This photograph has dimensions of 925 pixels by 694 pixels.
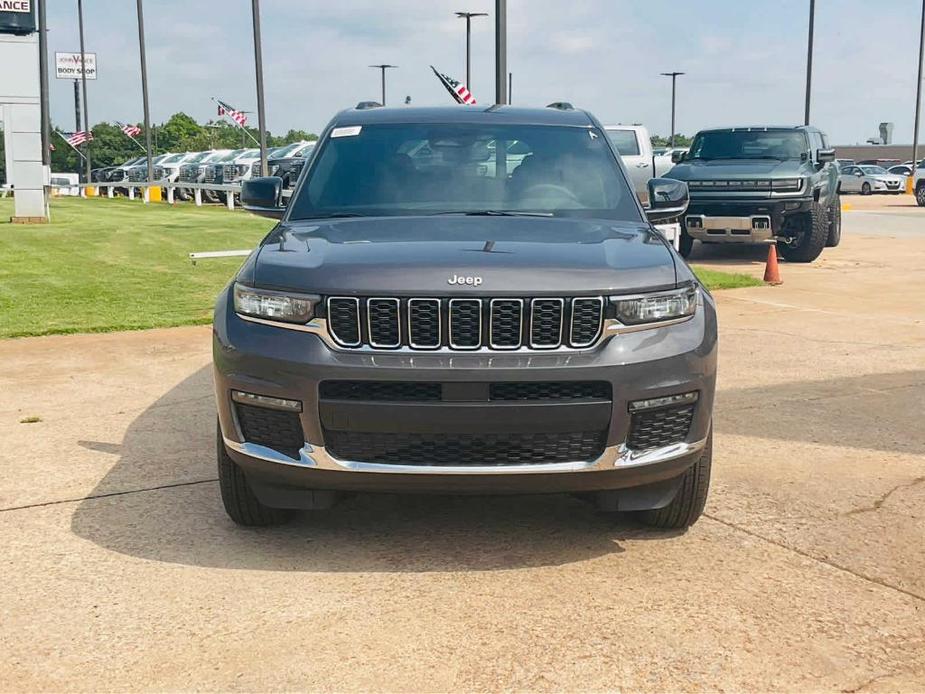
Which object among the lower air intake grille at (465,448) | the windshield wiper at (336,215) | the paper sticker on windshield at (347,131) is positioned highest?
A: the paper sticker on windshield at (347,131)

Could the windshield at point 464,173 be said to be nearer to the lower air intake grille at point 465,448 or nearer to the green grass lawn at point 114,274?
the lower air intake grille at point 465,448

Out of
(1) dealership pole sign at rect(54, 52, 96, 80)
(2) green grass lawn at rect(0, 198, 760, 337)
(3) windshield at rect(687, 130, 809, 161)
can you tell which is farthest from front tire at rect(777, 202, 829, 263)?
(1) dealership pole sign at rect(54, 52, 96, 80)

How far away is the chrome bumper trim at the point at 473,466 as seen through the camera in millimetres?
3873

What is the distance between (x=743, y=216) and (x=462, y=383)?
12.8 m

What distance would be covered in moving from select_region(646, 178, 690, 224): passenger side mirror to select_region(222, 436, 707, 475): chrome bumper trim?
1.76 metres

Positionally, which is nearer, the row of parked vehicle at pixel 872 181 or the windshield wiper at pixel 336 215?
the windshield wiper at pixel 336 215

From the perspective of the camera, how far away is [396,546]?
4.36m

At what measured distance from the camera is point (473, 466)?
388 cm

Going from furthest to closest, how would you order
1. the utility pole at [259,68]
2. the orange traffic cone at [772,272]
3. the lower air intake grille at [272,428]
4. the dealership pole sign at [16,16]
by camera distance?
the utility pole at [259,68]
the dealership pole sign at [16,16]
the orange traffic cone at [772,272]
the lower air intake grille at [272,428]

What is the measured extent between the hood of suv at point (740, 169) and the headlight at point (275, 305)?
1259 centimetres

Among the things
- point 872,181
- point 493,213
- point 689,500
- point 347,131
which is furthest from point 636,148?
point 872,181

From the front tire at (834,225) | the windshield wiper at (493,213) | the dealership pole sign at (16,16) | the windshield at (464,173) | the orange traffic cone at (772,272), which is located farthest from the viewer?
the dealership pole sign at (16,16)

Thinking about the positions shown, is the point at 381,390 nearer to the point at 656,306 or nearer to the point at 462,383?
the point at 462,383

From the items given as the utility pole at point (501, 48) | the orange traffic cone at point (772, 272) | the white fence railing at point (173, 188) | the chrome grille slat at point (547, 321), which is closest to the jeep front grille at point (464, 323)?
the chrome grille slat at point (547, 321)
